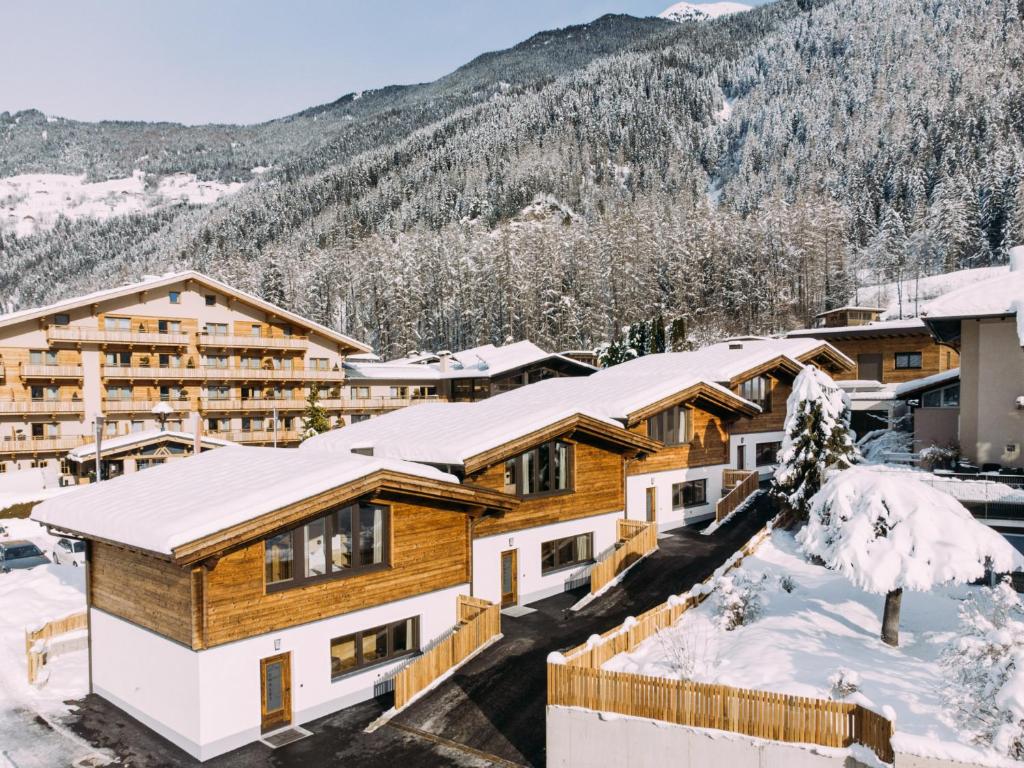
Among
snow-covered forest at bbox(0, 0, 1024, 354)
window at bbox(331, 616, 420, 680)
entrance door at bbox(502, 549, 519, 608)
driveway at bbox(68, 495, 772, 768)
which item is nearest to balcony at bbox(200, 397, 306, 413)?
snow-covered forest at bbox(0, 0, 1024, 354)

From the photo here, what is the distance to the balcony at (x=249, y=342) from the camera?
56.5 metres

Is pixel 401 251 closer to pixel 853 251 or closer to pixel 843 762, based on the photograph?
pixel 853 251

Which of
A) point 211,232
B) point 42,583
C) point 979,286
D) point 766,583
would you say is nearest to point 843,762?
point 766,583

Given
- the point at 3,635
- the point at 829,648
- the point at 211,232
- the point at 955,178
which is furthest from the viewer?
the point at 211,232

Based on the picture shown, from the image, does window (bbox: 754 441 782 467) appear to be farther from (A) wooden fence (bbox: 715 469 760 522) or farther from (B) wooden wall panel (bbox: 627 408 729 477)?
(B) wooden wall panel (bbox: 627 408 729 477)

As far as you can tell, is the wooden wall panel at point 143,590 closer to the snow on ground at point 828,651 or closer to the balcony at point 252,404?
the snow on ground at point 828,651

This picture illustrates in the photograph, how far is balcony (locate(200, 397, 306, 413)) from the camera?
56594 mm

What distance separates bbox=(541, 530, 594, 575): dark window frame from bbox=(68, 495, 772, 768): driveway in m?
2.85

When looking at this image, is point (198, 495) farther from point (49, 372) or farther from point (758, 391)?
point (49, 372)

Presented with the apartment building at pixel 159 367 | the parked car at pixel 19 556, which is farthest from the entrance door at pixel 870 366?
the parked car at pixel 19 556

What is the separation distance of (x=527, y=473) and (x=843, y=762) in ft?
46.6

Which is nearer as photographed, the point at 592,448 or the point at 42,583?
the point at 592,448

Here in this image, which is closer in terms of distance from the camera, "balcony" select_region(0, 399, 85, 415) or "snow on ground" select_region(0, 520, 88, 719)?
"snow on ground" select_region(0, 520, 88, 719)

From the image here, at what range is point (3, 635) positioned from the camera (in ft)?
77.3
